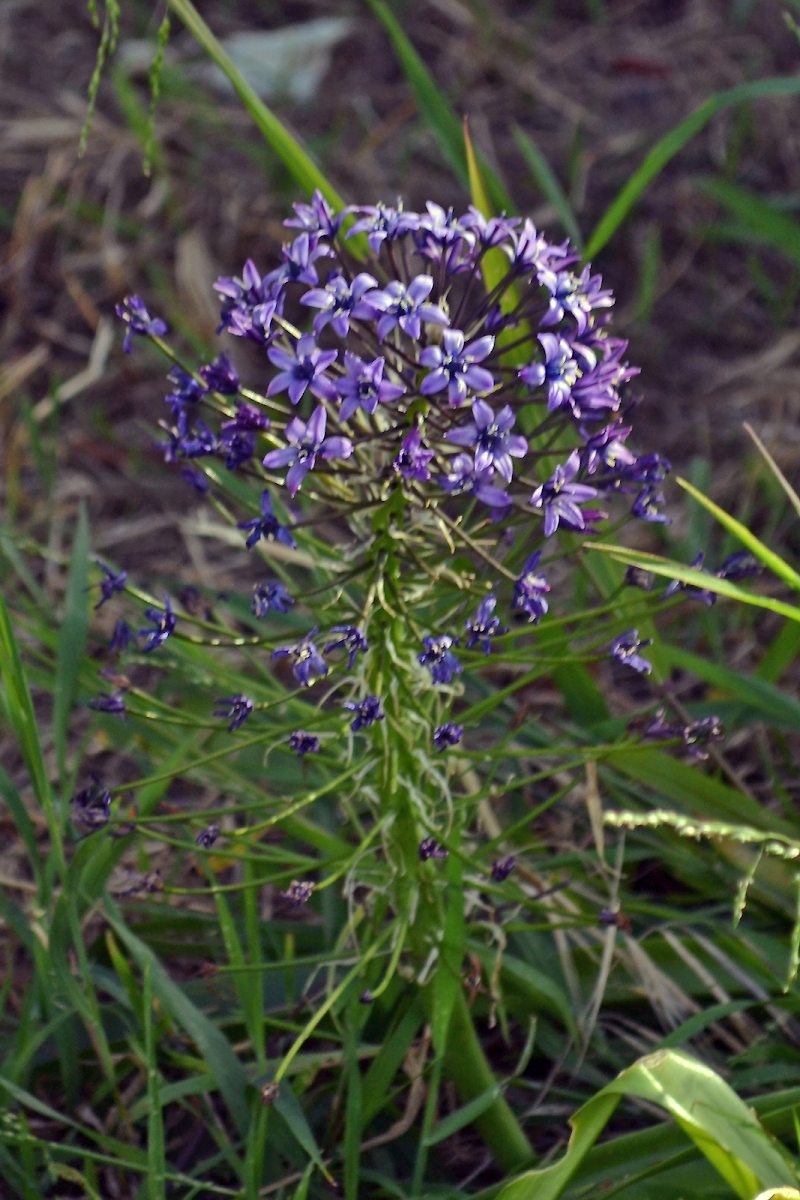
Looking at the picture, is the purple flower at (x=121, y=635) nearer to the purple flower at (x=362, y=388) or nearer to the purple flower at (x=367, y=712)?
the purple flower at (x=367, y=712)

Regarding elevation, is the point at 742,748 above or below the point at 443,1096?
above

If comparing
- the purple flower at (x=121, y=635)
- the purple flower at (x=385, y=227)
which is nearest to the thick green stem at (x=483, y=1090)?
the purple flower at (x=121, y=635)

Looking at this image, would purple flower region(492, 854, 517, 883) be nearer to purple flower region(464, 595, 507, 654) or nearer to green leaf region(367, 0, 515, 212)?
purple flower region(464, 595, 507, 654)

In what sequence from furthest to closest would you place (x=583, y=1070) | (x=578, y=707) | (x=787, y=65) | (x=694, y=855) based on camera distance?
(x=787, y=65) < (x=578, y=707) < (x=694, y=855) < (x=583, y=1070)

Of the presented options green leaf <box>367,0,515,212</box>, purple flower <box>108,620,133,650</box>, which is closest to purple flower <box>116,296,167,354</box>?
purple flower <box>108,620,133,650</box>

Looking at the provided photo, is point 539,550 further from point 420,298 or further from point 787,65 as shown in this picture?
point 787,65

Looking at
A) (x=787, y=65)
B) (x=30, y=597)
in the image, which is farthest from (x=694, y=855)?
(x=787, y=65)
